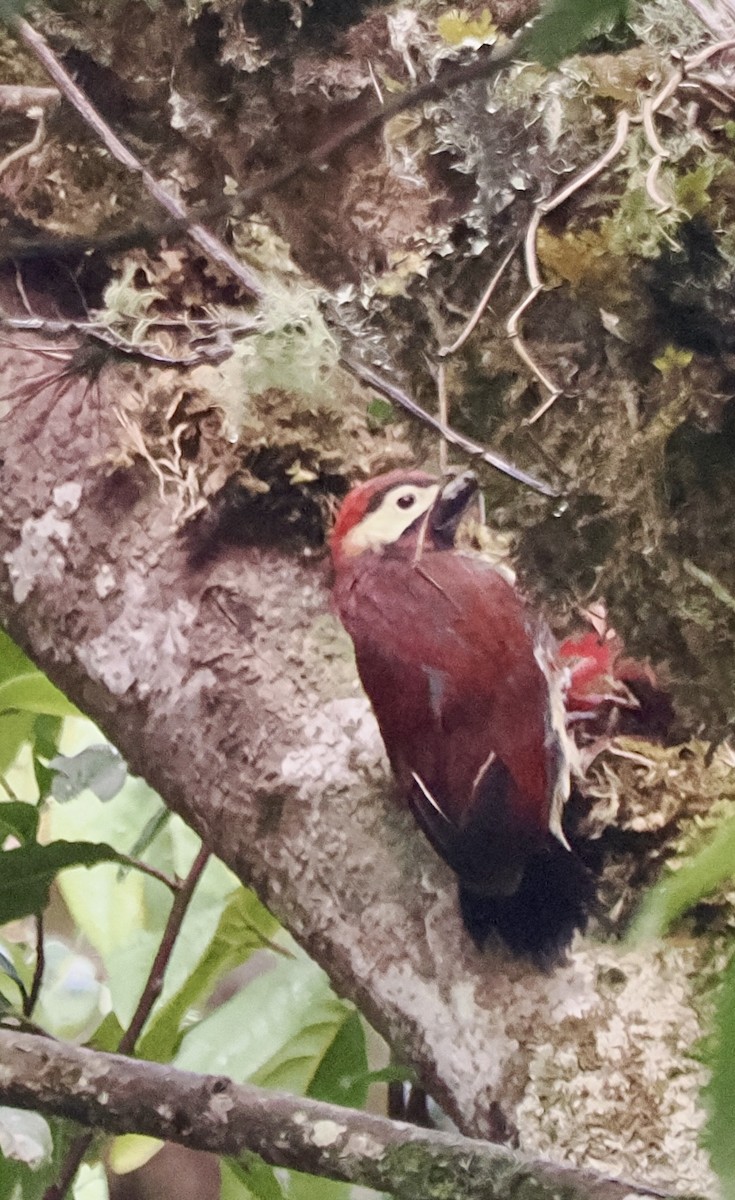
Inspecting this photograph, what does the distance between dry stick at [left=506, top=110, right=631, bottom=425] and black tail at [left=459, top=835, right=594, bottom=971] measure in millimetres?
274

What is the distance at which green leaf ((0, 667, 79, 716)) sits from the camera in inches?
33.4

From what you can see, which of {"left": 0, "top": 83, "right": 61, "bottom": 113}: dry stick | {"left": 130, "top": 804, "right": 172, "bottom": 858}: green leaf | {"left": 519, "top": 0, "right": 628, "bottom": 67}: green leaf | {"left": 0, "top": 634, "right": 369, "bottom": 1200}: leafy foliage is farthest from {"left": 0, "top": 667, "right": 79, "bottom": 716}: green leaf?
{"left": 519, "top": 0, "right": 628, "bottom": 67}: green leaf

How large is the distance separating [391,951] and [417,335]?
396 mm

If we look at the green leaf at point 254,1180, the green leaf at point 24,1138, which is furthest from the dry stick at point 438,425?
the green leaf at point 24,1138

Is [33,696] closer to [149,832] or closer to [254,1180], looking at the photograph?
[149,832]

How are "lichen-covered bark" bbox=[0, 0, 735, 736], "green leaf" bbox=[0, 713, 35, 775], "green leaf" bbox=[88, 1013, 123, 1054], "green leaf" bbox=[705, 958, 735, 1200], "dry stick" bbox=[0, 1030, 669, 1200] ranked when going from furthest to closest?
"green leaf" bbox=[0, 713, 35, 775] < "green leaf" bbox=[88, 1013, 123, 1054] < "lichen-covered bark" bbox=[0, 0, 735, 736] < "dry stick" bbox=[0, 1030, 669, 1200] < "green leaf" bbox=[705, 958, 735, 1200]

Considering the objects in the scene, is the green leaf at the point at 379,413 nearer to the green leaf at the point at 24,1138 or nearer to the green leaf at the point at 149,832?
the green leaf at the point at 149,832

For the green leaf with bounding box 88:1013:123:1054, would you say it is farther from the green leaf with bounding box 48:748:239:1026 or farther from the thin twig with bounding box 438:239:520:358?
the thin twig with bounding box 438:239:520:358

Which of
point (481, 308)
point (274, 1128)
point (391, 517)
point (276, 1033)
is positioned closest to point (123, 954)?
point (276, 1033)

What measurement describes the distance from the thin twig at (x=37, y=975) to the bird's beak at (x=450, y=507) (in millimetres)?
408

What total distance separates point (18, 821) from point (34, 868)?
56 millimetres

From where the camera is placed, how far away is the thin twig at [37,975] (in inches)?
30.4

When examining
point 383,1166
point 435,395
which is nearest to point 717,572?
point 435,395

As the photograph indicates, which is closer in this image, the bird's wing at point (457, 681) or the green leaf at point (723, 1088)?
the green leaf at point (723, 1088)
